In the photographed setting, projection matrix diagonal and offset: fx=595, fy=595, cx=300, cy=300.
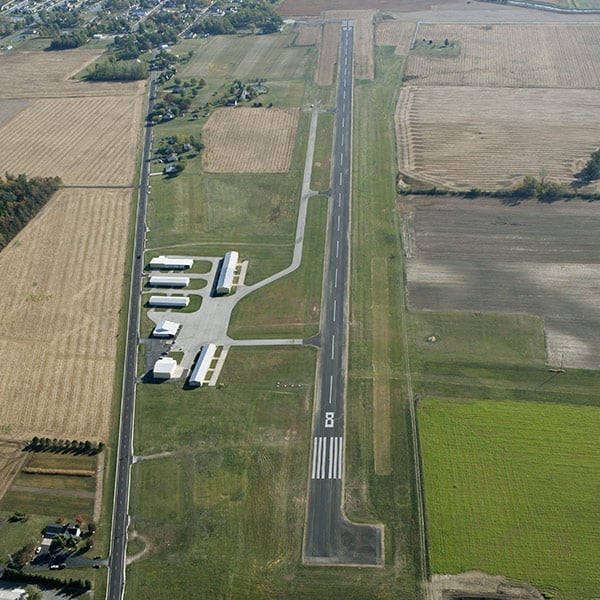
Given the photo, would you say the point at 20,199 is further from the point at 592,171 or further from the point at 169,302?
the point at 592,171

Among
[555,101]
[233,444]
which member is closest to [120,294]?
[233,444]

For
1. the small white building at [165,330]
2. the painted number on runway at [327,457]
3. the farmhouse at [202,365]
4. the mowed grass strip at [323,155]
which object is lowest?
the painted number on runway at [327,457]

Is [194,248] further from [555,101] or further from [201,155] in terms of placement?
[555,101]

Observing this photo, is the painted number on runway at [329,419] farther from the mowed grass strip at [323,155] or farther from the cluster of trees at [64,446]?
the mowed grass strip at [323,155]

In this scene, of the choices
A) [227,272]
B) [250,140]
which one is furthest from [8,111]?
[227,272]

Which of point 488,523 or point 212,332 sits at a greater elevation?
point 212,332

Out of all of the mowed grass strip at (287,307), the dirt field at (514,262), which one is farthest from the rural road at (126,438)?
the dirt field at (514,262)
